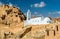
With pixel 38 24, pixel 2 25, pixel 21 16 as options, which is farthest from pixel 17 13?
pixel 38 24

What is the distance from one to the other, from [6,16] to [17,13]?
2281 mm

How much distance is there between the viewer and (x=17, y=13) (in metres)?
42.3

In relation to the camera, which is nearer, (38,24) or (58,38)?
(58,38)

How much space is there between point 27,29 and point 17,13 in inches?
293

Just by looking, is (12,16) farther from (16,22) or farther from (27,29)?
(27,29)

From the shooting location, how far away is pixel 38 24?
36.9 meters

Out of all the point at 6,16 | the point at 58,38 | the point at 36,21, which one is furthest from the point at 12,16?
the point at 58,38

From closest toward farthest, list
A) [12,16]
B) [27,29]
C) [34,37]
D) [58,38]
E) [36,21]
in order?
[58,38] → [34,37] → [27,29] → [36,21] → [12,16]

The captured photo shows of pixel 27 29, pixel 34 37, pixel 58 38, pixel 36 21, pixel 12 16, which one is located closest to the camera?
pixel 58 38

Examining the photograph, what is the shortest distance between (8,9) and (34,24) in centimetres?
694

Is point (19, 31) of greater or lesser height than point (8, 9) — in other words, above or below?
below

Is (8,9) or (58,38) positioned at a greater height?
(8,9)

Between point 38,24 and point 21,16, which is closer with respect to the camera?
point 38,24

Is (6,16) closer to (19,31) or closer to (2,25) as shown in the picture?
(2,25)
